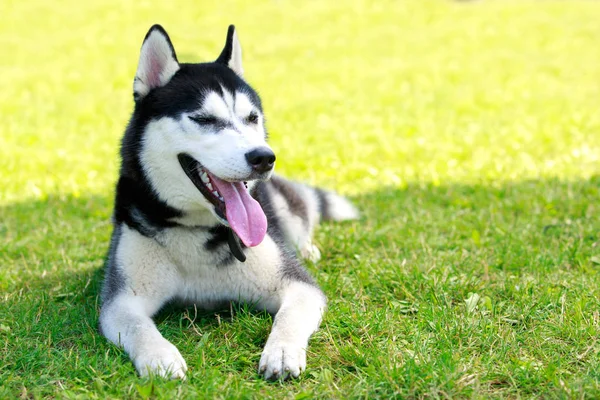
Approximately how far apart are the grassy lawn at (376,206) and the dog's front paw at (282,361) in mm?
52

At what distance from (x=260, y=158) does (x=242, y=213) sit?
345 mm

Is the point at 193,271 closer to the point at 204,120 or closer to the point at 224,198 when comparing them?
the point at 224,198

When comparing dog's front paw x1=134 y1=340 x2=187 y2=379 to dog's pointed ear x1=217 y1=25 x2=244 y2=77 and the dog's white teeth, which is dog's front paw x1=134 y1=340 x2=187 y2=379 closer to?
the dog's white teeth

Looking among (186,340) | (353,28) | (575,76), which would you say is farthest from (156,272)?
(353,28)

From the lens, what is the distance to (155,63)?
3.59m

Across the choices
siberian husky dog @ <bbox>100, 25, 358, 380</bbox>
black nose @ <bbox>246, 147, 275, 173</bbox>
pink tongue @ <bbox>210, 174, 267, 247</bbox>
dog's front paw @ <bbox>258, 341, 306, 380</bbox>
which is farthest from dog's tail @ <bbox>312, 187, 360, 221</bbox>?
dog's front paw @ <bbox>258, 341, 306, 380</bbox>

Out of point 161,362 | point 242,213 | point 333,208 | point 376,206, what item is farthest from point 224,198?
point 376,206

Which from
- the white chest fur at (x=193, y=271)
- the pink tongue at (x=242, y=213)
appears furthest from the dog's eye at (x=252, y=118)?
the white chest fur at (x=193, y=271)

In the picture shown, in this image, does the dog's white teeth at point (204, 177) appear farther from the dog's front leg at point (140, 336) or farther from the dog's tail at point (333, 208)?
the dog's tail at point (333, 208)

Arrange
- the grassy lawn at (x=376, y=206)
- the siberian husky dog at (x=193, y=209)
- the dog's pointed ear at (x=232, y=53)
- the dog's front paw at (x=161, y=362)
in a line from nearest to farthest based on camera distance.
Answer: the dog's front paw at (x=161, y=362) < the grassy lawn at (x=376, y=206) < the siberian husky dog at (x=193, y=209) < the dog's pointed ear at (x=232, y=53)

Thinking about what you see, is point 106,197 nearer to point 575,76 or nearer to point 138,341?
point 138,341

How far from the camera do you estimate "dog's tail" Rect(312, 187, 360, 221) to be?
17.8 feet

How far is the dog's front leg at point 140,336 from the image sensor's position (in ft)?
9.44

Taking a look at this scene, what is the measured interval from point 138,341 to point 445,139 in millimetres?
5525
